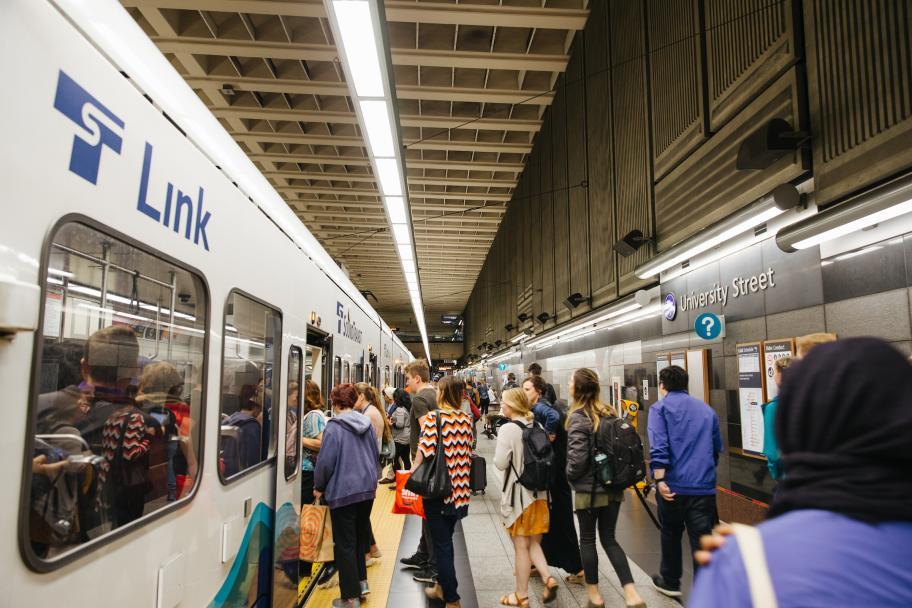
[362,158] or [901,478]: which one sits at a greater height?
[362,158]

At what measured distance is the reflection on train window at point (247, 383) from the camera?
2.49m

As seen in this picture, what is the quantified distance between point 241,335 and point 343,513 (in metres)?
1.71

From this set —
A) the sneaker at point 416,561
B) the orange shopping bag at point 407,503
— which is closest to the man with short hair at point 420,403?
the sneaker at point 416,561

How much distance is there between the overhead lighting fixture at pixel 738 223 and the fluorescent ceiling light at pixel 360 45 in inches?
105

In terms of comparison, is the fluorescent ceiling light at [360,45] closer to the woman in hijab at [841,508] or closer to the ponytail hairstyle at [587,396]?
the ponytail hairstyle at [587,396]

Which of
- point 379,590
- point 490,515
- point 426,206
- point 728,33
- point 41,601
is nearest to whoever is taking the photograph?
point 41,601

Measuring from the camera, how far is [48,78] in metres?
1.27

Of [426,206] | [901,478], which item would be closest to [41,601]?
[901,478]

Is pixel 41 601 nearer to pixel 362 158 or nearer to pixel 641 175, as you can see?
pixel 641 175

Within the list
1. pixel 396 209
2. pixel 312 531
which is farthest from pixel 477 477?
pixel 396 209

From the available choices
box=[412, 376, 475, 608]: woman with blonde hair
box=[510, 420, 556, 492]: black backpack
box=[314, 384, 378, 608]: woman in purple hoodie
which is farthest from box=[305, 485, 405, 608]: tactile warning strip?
box=[510, 420, 556, 492]: black backpack

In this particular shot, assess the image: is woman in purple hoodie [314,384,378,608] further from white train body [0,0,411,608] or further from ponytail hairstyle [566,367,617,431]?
ponytail hairstyle [566,367,617,431]

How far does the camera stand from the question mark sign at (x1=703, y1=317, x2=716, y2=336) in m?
5.27

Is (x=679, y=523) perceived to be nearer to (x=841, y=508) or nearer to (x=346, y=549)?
(x=346, y=549)
